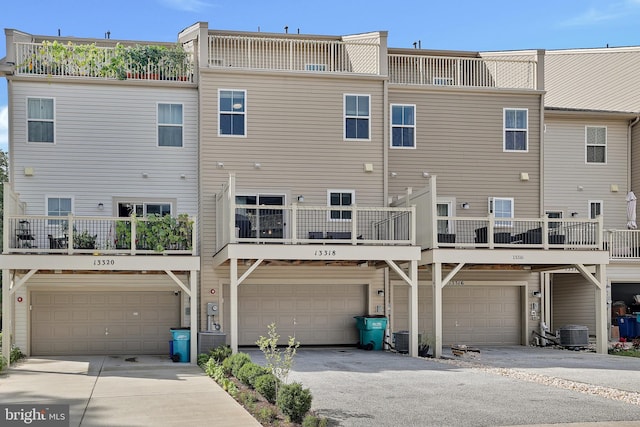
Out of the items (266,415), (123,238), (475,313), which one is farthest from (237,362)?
(475,313)

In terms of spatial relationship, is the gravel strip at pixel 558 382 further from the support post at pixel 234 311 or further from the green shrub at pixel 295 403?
the green shrub at pixel 295 403

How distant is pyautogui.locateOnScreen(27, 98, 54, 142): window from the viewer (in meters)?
21.9

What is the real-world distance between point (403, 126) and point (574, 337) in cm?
799

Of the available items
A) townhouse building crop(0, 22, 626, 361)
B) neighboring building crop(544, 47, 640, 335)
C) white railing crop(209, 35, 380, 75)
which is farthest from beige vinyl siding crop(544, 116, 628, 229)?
white railing crop(209, 35, 380, 75)

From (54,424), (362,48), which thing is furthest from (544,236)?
(54,424)

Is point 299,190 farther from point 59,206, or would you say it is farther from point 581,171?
point 581,171

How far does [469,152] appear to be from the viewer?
79.6ft

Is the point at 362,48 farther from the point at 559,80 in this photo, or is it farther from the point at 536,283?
the point at 559,80

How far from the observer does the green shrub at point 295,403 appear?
10805mm

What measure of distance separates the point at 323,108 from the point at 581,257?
8.38m

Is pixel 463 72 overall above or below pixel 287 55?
below

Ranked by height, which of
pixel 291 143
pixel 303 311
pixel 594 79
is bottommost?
pixel 303 311

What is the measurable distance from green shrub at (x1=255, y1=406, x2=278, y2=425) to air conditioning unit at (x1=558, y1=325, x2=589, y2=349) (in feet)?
44.0

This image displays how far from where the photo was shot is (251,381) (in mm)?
13727
